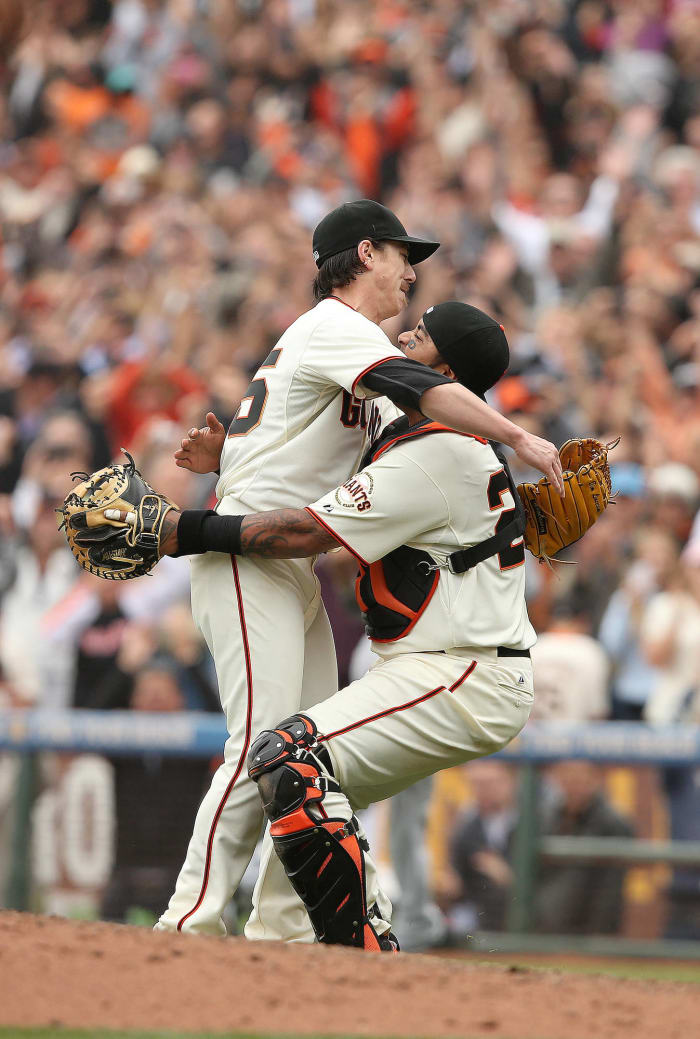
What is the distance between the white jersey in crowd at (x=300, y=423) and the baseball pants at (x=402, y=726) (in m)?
0.60

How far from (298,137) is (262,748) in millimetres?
9273

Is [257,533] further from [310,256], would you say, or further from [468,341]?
[310,256]

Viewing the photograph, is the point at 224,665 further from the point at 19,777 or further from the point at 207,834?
the point at 19,777

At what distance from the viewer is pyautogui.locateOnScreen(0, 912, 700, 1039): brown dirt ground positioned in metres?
3.38

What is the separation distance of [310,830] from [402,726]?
41 centimetres

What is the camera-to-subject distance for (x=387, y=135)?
12.2 meters

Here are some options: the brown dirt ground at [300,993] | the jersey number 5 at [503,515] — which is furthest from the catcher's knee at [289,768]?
the jersey number 5 at [503,515]

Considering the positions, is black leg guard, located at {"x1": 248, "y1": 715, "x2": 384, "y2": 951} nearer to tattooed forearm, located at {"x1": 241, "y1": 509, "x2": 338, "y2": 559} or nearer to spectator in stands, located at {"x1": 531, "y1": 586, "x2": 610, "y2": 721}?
tattooed forearm, located at {"x1": 241, "y1": 509, "x2": 338, "y2": 559}

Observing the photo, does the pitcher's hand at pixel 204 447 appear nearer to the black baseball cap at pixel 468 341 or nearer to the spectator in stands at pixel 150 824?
the black baseball cap at pixel 468 341

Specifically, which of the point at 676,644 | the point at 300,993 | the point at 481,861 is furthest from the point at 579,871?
the point at 300,993

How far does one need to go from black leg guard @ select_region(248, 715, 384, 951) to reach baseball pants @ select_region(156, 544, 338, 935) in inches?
6.0

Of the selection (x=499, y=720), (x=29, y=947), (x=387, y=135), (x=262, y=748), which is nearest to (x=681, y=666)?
(x=499, y=720)

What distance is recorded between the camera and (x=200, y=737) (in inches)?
309

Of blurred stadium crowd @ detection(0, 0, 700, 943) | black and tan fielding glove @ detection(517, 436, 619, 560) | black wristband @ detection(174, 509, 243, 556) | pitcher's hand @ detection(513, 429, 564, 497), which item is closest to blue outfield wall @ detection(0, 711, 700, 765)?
blurred stadium crowd @ detection(0, 0, 700, 943)
